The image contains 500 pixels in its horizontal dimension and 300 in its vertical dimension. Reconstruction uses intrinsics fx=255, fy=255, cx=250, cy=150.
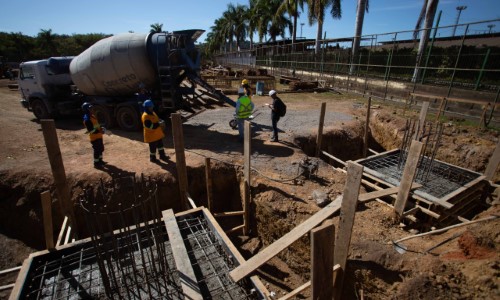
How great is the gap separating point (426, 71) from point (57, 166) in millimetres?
16172

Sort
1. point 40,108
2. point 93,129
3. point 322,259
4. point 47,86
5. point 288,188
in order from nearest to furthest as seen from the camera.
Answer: point 322,259 < point 288,188 < point 93,129 < point 47,86 < point 40,108

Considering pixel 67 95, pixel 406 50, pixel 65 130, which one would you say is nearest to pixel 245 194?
pixel 65 130

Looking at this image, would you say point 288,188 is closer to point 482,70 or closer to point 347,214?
point 347,214

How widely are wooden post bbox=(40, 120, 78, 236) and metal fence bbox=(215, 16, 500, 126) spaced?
1343 centimetres

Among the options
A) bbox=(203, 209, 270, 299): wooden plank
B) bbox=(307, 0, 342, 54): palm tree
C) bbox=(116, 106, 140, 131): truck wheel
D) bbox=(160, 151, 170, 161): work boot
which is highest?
bbox=(307, 0, 342, 54): palm tree

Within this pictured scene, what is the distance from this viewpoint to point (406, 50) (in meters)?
15.5

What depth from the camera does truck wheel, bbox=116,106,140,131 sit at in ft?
31.4

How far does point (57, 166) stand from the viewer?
505cm

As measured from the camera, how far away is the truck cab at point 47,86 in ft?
35.9

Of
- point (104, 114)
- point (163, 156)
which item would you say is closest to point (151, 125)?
point (163, 156)

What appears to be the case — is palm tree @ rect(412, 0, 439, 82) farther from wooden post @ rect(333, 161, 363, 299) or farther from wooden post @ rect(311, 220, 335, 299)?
wooden post @ rect(311, 220, 335, 299)

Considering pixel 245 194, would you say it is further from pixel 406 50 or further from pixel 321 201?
pixel 406 50

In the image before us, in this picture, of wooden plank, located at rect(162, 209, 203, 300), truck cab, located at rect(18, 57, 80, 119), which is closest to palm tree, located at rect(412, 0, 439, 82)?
wooden plank, located at rect(162, 209, 203, 300)

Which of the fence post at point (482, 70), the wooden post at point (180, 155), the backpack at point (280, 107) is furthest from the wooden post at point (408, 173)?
the fence post at point (482, 70)
